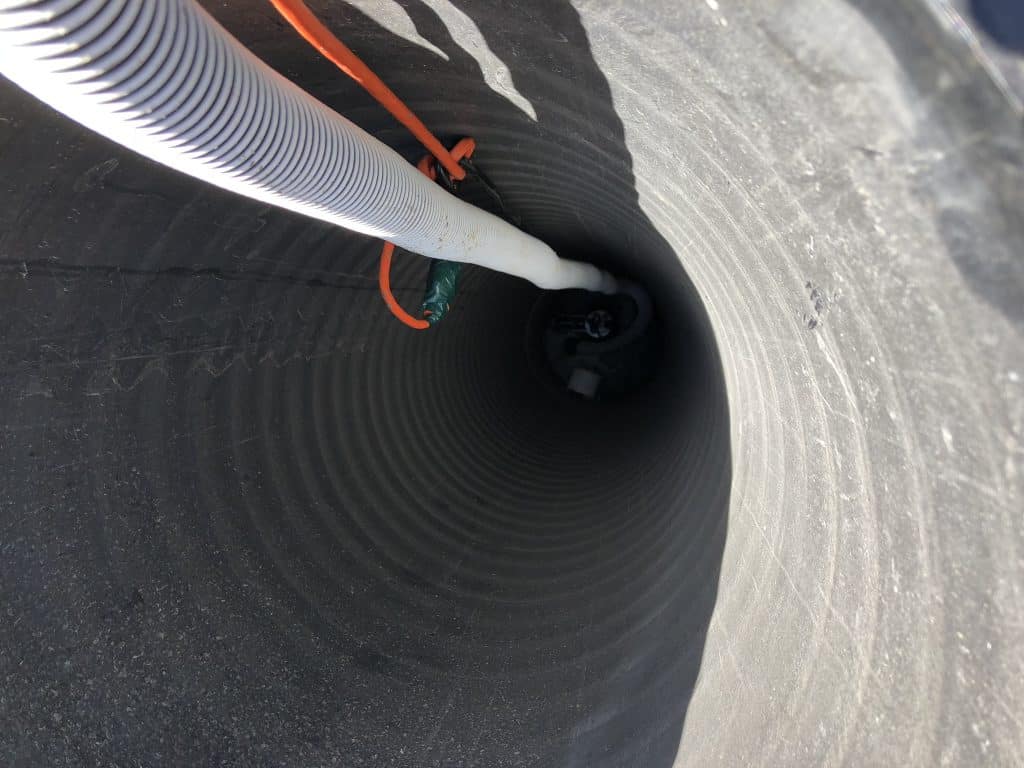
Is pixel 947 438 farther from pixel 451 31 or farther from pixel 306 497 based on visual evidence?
pixel 306 497

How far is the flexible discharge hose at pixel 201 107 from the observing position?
0.96 metres

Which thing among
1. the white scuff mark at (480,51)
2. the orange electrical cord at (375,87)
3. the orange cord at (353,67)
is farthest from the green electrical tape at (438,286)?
the white scuff mark at (480,51)

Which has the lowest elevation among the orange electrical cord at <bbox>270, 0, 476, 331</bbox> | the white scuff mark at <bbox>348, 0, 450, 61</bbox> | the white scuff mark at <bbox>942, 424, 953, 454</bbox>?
the orange electrical cord at <bbox>270, 0, 476, 331</bbox>

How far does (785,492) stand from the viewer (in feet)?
5.72

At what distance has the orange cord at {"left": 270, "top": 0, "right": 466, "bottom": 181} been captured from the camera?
4.99 ft

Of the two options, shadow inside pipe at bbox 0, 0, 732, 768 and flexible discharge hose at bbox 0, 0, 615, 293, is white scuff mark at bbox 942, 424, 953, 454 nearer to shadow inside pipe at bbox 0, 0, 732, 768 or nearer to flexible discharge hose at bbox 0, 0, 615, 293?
shadow inside pipe at bbox 0, 0, 732, 768

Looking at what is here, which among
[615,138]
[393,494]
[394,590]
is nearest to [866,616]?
[615,138]

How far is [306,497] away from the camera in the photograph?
8.09 ft

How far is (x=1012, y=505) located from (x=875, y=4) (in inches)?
29.8

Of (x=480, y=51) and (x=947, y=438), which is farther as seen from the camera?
(x=480, y=51)

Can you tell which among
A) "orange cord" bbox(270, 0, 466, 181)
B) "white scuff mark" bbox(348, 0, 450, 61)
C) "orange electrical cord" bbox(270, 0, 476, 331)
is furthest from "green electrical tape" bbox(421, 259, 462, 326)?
"white scuff mark" bbox(348, 0, 450, 61)

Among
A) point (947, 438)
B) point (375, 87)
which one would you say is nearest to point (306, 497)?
point (375, 87)

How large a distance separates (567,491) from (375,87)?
196cm

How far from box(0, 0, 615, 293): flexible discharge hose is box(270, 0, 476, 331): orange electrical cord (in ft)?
0.68
